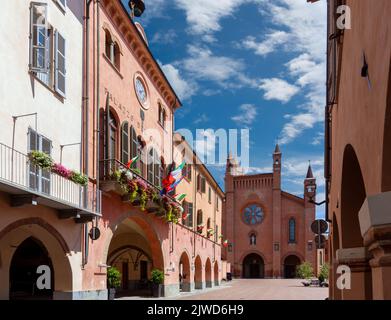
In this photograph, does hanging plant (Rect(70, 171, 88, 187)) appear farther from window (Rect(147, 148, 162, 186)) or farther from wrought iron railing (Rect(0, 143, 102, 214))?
window (Rect(147, 148, 162, 186))

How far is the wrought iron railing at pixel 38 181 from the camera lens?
1177cm

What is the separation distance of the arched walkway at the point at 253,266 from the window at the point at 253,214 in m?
4.57

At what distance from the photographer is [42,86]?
14.4m

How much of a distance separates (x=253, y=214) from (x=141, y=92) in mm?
49251

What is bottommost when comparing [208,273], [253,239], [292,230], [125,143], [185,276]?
[208,273]

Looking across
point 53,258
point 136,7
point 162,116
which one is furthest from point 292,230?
point 53,258

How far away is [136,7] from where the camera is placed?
84.4 feet

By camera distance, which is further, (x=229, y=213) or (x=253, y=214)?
(x=229, y=213)

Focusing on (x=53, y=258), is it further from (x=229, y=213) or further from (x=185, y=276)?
(x=229, y=213)

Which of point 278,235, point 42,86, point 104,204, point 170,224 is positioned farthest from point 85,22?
point 278,235

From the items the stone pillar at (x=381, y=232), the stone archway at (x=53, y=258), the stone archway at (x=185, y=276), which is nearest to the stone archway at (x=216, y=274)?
the stone archway at (x=185, y=276)

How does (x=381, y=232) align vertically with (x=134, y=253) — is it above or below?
above

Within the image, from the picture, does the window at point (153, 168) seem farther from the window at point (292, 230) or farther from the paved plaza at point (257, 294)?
the window at point (292, 230)

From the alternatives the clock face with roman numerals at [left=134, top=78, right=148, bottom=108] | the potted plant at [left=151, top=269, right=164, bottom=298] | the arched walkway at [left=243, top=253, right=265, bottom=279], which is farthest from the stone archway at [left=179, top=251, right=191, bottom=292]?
the arched walkway at [left=243, top=253, right=265, bottom=279]
